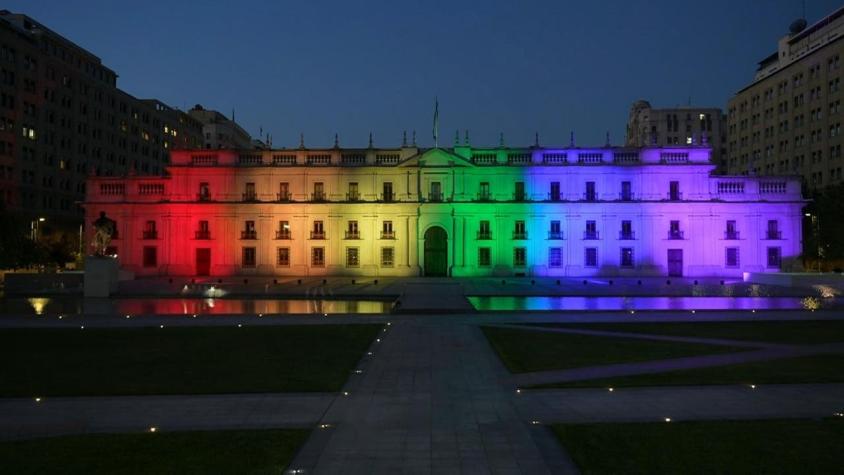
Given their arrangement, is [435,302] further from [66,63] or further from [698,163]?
[66,63]

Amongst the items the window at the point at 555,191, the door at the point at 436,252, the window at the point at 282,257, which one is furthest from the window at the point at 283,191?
the window at the point at 555,191

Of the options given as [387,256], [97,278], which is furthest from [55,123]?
[97,278]

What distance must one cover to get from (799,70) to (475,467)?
303 feet

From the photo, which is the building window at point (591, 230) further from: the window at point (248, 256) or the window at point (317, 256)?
the window at point (248, 256)

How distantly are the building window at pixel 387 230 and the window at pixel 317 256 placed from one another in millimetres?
6205

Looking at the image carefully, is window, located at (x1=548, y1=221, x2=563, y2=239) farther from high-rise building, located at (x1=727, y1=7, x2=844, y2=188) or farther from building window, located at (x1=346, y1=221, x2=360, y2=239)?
high-rise building, located at (x1=727, y1=7, x2=844, y2=188)

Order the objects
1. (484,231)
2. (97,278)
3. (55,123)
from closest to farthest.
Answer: (97,278) → (484,231) → (55,123)

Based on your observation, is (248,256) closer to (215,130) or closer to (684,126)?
(215,130)

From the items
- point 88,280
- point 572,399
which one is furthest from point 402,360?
point 88,280

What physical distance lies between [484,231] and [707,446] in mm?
55800

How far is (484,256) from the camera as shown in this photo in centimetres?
6394

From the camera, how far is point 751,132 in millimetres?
96250

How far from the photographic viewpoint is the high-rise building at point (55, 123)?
Answer: 240ft

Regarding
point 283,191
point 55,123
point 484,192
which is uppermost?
point 55,123
